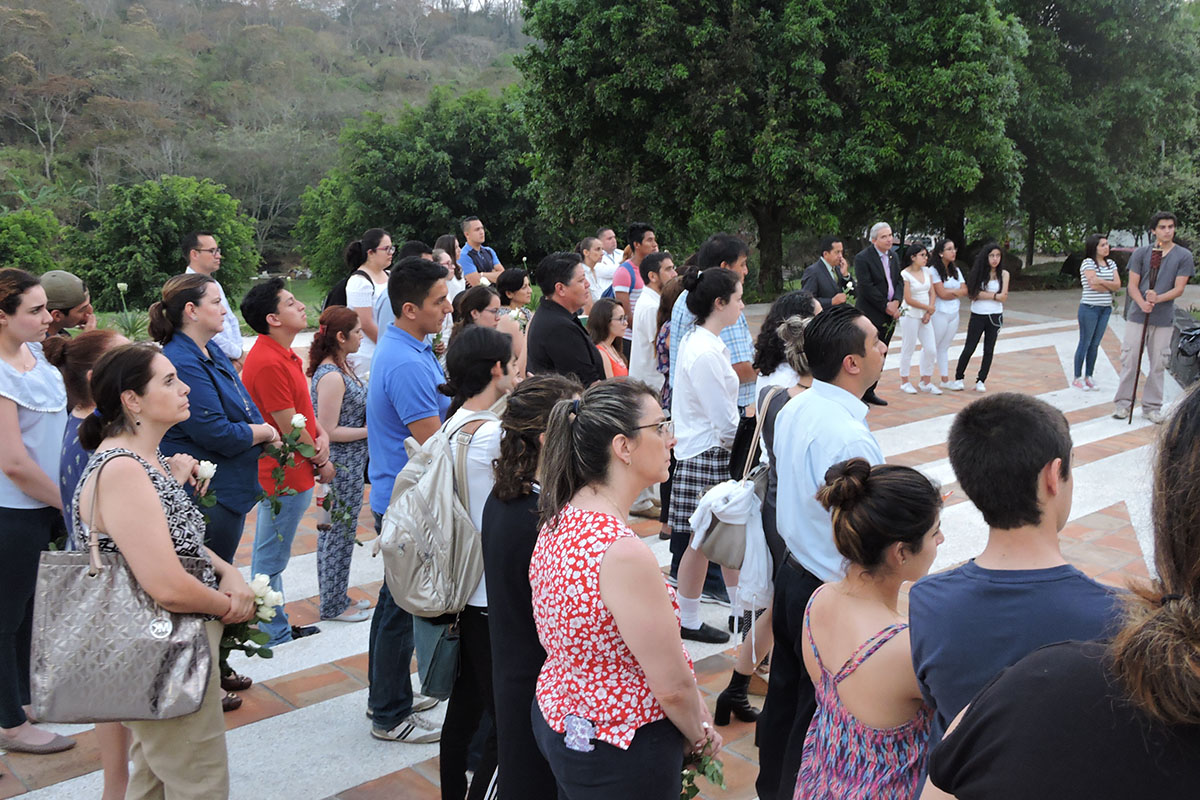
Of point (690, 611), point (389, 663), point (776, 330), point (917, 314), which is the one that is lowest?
point (690, 611)

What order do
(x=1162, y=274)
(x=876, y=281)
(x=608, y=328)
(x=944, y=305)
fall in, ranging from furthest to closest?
1. (x=944, y=305)
2. (x=876, y=281)
3. (x=1162, y=274)
4. (x=608, y=328)

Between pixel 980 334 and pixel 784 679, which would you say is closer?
pixel 784 679

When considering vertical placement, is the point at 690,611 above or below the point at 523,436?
below

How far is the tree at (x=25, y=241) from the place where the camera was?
2191 centimetres

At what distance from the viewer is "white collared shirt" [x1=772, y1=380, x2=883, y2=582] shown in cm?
306

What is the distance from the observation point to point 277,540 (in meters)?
4.64

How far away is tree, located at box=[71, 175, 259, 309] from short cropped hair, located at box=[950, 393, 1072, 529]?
21.1 metres

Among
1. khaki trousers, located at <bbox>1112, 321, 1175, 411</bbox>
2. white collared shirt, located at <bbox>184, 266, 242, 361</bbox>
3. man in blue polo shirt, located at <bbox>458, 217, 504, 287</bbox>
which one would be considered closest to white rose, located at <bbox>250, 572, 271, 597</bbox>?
white collared shirt, located at <bbox>184, 266, 242, 361</bbox>

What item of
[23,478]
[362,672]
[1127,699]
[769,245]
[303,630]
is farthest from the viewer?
[769,245]

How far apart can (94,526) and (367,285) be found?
14.8ft

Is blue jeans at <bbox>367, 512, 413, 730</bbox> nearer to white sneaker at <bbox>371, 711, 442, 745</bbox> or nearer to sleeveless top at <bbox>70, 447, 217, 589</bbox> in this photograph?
white sneaker at <bbox>371, 711, 442, 745</bbox>

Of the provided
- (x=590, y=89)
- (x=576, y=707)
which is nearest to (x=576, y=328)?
(x=576, y=707)

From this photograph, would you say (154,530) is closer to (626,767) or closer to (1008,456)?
(626,767)

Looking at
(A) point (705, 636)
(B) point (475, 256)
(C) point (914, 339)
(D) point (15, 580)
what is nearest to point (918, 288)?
(C) point (914, 339)
